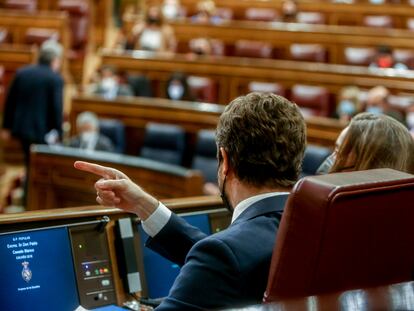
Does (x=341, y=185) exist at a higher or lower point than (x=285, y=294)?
higher

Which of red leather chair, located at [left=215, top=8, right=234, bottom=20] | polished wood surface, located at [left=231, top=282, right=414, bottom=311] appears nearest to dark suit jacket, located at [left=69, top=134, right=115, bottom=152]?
red leather chair, located at [left=215, top=8, right=234, bottom=20]

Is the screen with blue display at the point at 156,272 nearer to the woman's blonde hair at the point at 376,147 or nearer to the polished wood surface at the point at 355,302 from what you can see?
the woman's blonde hair at the point at 376,147

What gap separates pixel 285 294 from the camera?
1083 millimetres

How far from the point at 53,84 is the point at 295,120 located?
12.9 feet

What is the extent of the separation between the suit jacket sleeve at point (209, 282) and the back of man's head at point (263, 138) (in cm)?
15

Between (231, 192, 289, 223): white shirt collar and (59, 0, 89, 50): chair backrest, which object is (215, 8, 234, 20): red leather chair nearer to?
(59, 0, 89, 50): chair backrest

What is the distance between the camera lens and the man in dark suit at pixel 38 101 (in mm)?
5008

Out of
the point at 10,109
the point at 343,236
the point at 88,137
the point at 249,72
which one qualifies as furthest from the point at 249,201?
the point at 249,72

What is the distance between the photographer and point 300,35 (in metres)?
6.74

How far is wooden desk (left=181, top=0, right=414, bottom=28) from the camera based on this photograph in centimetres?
733

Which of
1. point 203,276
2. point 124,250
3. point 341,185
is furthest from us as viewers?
point 124,250

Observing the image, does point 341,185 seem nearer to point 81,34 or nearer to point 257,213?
point 257,213

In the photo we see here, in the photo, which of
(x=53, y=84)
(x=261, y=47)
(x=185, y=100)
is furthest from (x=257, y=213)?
(x=261, y=47)

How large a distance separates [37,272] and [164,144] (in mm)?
3298
